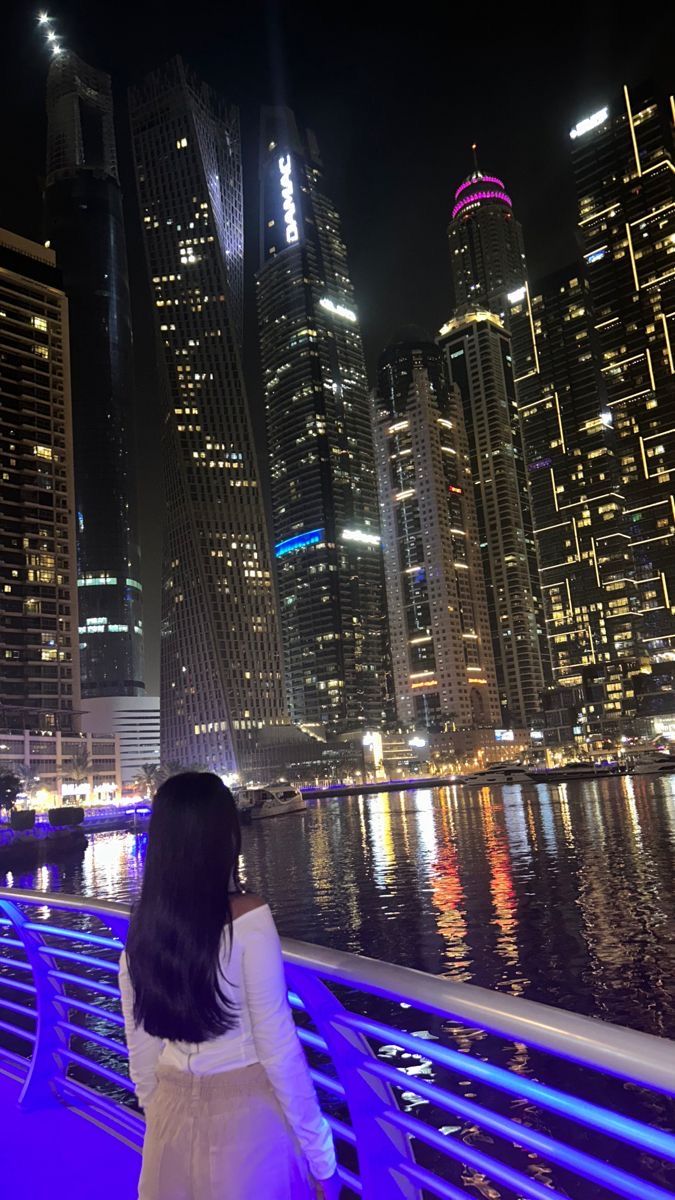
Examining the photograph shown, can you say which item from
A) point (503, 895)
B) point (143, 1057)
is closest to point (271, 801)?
point (503, 895)

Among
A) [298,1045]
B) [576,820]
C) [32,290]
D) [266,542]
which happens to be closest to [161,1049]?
[298,1045]

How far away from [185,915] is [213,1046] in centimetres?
40

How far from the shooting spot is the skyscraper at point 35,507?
110m

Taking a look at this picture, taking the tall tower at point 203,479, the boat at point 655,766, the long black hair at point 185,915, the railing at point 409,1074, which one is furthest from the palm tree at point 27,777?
the long black hair at point 185,915

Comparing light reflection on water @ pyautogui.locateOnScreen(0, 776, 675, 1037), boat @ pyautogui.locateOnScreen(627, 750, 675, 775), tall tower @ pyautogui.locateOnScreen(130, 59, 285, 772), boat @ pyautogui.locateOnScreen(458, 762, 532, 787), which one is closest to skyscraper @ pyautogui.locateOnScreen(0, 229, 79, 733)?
tall tower @ pyautogui.locateOnScreen(130, 59, 285, 772)

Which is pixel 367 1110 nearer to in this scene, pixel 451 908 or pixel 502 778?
pixel 451 908

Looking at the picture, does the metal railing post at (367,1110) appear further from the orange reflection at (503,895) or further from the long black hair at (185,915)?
the orange reflection at (503,895)

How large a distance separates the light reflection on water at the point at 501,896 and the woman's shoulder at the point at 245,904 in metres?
6.71

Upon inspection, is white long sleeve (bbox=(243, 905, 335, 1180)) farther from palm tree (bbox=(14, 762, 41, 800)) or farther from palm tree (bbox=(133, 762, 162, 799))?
palm tree (bbox=(133, 762, 162, 799))

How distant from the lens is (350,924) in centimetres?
2278

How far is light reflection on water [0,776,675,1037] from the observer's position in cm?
1598

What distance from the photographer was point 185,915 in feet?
8.36

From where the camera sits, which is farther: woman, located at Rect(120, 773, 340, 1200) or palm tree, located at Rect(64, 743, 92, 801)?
palm tree, located at Rect(64, 743, 92, 801)

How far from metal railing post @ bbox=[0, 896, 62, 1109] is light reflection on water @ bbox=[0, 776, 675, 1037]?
15.9 ft
